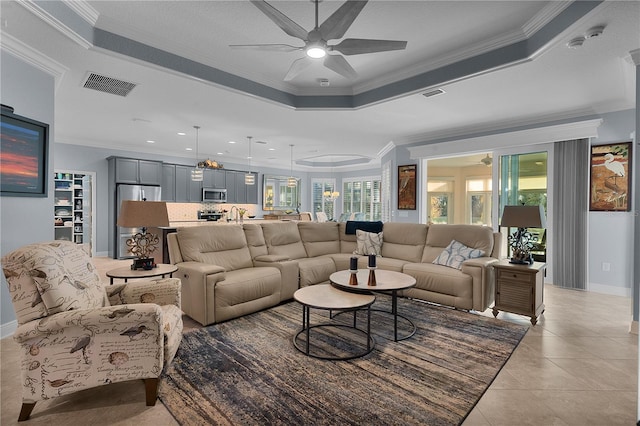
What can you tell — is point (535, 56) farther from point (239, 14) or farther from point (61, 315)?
point (61, 315)

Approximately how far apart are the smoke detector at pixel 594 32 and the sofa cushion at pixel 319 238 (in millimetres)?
3803

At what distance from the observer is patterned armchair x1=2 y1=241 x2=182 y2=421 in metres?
1.73

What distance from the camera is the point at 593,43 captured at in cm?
279

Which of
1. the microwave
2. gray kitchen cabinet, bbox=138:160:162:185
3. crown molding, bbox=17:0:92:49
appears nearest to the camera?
crown molding, bbox=17:0:92:49

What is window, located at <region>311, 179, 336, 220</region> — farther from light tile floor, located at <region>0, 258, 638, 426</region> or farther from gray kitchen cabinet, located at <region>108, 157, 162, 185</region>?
light tile floor, located at <region>0, 258, 638, 426</region>

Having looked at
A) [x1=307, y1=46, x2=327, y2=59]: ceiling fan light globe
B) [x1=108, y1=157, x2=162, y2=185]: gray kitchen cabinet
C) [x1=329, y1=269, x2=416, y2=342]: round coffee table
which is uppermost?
[x1=307, y1=46, x2=327, y2=59]: ceiling fan light globe

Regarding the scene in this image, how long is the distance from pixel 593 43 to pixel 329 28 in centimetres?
242

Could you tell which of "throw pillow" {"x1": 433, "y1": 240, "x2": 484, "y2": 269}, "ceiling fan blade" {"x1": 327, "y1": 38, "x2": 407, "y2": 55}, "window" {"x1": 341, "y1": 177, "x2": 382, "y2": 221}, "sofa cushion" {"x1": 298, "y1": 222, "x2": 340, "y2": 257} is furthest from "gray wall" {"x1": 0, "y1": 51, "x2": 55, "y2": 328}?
"window" {"x1": 341, "y1": 177, "x2": 382, "y2": 221}

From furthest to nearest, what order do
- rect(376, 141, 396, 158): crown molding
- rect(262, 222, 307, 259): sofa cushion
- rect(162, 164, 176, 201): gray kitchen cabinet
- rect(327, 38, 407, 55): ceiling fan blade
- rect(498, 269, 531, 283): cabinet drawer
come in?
1. rect(162, 164, 176, 201): gray kitchen cabinet
2. rect(376, 141, 396, 158): crown molding
3. rect(262, 222, 307, 259): sofa cushion
4. rect(498, 269, 531, 283): cabinet drawer
5. rect(327, 38, 407, 55): ceiling fan blade

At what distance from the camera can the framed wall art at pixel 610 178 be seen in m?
A: 4.36

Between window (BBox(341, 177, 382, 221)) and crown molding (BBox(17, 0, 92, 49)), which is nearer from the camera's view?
crown molding (BBox(17, 0, 92, 49))

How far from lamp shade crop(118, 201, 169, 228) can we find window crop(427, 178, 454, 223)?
8.52m

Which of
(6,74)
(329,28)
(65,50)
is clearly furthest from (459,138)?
(6,74)

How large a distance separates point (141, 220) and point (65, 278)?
1.08 m
